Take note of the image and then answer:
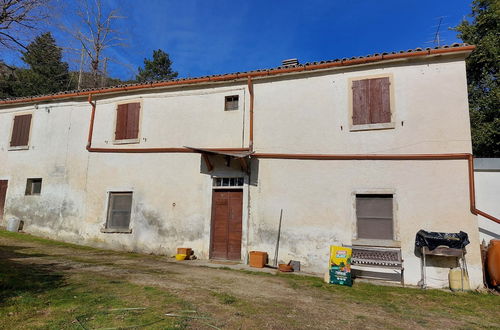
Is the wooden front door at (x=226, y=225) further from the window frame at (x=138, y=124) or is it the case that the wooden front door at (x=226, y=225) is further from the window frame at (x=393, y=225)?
the window frame at (x=138, y=124)

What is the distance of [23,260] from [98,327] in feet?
17.4

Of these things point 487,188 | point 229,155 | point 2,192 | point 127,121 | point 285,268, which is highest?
point 127,121

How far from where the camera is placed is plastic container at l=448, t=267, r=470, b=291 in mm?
7449

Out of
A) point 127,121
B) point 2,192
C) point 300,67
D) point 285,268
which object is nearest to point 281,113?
point 300,67

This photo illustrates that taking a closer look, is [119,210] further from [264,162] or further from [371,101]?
[371,101]

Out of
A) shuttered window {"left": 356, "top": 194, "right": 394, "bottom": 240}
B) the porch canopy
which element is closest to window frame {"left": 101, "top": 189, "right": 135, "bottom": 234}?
the porch canopy

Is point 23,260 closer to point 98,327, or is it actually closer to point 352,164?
point 98,327

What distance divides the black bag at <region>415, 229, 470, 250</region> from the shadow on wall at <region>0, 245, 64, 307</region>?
26.3 feet

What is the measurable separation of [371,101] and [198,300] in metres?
6.98

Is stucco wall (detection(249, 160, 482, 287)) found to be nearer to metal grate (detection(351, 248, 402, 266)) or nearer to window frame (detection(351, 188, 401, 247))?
window frame (detection(351, 188, 401, 247))

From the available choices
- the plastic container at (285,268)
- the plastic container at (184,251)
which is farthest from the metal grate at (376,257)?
the plastic container at (184,251)

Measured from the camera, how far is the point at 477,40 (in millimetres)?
17000

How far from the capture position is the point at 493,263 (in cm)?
740

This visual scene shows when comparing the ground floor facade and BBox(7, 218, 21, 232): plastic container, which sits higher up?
the ground floor facade
